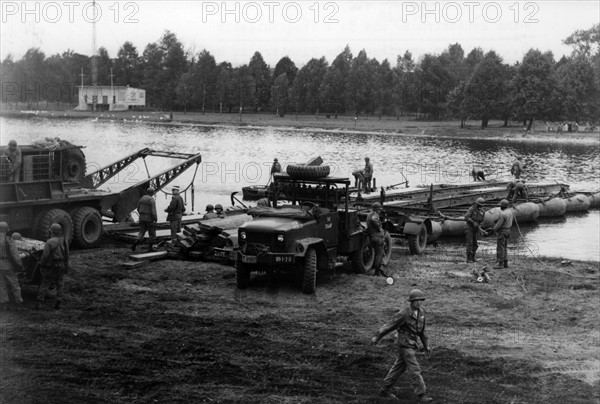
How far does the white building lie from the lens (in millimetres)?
136500

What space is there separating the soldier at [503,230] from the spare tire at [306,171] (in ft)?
17.7

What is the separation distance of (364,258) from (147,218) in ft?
19.2

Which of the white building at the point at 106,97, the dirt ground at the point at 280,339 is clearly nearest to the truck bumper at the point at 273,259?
A: the dirt ground at the point at 280,339

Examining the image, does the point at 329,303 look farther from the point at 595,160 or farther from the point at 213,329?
the point at 595,160

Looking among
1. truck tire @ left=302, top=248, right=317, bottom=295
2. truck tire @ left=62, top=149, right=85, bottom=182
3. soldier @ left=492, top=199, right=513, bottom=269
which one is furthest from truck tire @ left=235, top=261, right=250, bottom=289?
soldier @ left=492, top=199, right=513, bottom=269

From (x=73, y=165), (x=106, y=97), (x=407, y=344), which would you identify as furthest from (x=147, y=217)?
(x=106, y=97)

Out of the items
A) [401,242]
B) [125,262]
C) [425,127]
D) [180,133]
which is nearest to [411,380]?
[125,262]

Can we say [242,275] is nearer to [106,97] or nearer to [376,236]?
[376,236]

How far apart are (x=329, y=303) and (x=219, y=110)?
121 metres

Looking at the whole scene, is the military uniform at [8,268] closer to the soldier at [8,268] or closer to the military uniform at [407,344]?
the soldier at [8,268]

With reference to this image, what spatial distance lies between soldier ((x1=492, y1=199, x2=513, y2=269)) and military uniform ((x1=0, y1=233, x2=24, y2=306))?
38.4 ft

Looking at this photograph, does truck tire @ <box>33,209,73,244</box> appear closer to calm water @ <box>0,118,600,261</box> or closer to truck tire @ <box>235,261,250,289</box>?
truck tire @ <box>235,261,250,289</box>

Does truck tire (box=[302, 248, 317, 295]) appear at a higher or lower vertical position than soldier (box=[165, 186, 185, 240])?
lower

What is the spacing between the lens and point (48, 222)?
65.6 ft
